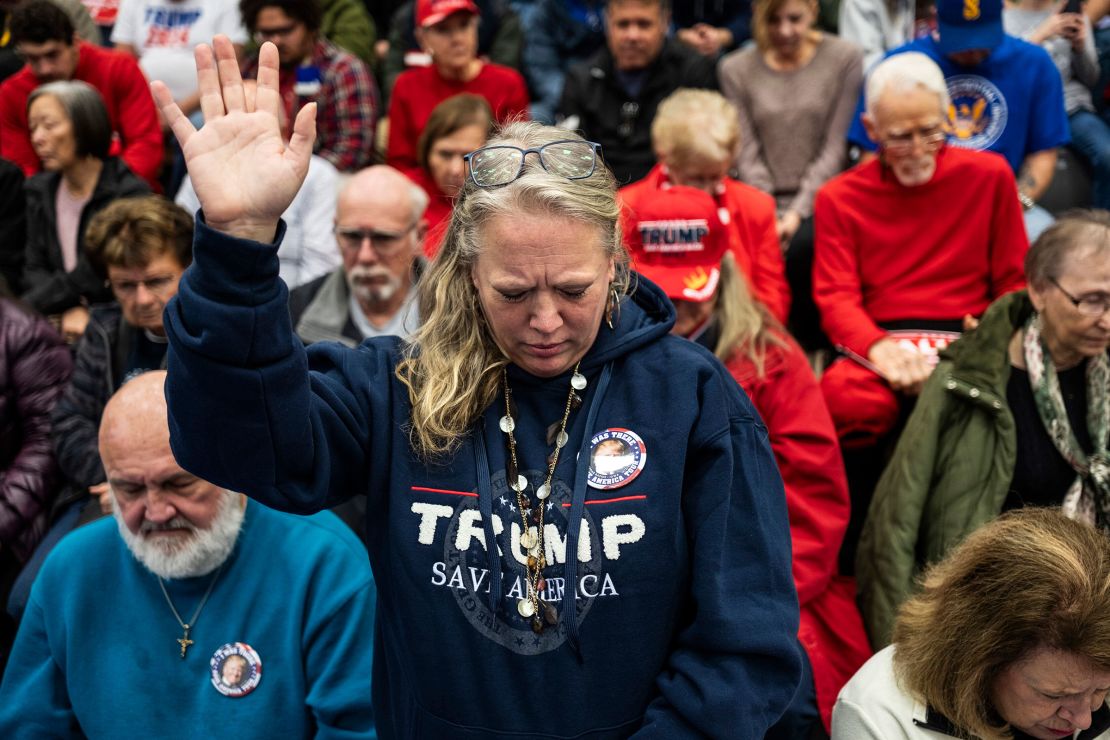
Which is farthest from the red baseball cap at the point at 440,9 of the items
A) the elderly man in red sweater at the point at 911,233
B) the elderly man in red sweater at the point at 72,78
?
the elderly man in red sweater at the point at 911,233

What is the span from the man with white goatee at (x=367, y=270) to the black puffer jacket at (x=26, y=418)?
0.81m

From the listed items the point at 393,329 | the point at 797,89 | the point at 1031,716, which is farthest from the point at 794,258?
the point at 1031,716

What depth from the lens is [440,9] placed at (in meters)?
5.45

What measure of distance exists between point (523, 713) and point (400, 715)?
228mm

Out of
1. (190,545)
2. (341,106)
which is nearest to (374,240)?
(190,545)

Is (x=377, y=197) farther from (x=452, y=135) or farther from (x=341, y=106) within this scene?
(x=341, y=106)

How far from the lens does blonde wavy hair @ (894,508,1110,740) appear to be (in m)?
2.19

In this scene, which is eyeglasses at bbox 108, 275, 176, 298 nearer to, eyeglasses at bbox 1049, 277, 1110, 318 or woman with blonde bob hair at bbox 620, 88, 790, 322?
woman with blonde bob hair at bbox 620, 88, 790, 322

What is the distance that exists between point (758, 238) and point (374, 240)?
1.29 m

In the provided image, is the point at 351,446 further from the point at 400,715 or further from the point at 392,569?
the point at 400,715

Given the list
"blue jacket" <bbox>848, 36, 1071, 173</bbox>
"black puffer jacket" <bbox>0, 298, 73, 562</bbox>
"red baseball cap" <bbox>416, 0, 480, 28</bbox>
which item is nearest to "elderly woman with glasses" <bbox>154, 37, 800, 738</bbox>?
"black puffer jacket" <bbox>0, 298, 73, 562</bbox>

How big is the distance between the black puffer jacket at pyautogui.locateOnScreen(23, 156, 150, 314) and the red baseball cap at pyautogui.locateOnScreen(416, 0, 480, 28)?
1.41 metres

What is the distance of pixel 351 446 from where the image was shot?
1.87m

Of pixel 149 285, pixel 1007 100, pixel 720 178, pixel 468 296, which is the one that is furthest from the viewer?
pixel 1007 100
